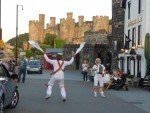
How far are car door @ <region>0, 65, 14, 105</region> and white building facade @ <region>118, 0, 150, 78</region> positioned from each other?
57.2ft

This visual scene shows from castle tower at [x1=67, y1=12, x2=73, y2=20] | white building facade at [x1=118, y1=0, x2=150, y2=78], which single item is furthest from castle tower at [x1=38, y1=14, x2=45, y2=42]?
white building facade at [x1=118, y1=0, x2=150, y2=78]

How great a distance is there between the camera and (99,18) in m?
103

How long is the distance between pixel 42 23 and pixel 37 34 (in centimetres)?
552

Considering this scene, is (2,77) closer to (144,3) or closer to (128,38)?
(144,3)

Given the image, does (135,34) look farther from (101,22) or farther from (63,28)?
(63,28)

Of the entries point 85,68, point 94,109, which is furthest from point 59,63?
point 85,68

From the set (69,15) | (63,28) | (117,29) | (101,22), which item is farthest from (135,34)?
(69,15)

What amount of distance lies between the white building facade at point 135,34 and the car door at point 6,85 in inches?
686

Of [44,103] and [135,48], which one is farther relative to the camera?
[135,48]

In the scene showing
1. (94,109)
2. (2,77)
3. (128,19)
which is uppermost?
(128,19)

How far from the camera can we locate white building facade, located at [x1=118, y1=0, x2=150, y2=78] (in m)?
29.7

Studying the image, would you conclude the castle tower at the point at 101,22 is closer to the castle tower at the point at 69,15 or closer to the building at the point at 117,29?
the castle tower at the point at 69,15

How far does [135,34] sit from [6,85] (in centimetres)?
2183

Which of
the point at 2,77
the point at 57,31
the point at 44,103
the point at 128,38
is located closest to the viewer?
the point at 2,77
